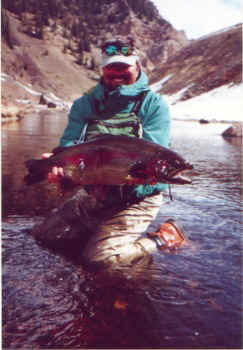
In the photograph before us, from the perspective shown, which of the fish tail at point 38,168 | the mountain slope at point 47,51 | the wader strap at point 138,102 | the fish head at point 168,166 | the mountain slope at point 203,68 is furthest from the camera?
the mountain slope at point 47,51

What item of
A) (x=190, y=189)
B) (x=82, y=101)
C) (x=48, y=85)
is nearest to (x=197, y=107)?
(x=190, y=189)

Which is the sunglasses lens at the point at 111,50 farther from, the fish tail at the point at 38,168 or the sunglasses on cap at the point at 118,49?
the fish tail at the point at 38,168

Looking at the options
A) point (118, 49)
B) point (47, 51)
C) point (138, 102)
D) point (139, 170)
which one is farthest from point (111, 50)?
point (47, 51)

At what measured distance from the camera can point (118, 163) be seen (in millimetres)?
3869

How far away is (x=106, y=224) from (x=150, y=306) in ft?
4.91

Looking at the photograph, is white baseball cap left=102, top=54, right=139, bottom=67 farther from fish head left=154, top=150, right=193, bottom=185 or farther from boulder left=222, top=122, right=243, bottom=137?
boulder left=222, top=122, right=243, bottom=137

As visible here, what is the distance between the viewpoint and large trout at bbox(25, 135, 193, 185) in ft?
12.4

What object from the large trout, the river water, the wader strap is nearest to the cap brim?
the wader strap

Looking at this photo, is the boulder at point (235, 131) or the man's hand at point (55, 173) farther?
the boulder at point (235, 131)

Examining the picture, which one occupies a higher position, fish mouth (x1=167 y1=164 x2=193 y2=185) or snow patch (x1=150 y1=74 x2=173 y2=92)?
snow patch (x1=150 y1=74 x2=173 y2=92)

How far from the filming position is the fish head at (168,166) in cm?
376

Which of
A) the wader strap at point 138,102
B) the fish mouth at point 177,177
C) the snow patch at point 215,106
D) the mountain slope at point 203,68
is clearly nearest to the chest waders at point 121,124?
the wader strap at point 138,102

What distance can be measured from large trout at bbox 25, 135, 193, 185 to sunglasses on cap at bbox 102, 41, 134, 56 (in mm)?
1409

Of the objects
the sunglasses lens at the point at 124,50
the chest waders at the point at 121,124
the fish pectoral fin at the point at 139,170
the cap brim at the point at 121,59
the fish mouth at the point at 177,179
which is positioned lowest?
the fish mouth at the point at 177,179
